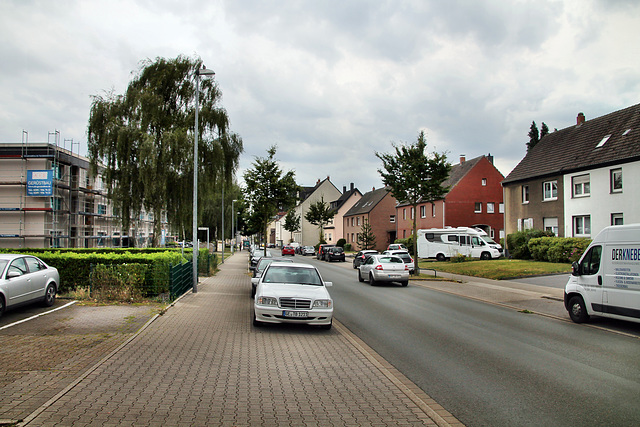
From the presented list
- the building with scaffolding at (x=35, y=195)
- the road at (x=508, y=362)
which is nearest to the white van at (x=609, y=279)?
the road at (x=508, y=362)

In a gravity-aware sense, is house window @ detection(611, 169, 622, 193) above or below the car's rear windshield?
above

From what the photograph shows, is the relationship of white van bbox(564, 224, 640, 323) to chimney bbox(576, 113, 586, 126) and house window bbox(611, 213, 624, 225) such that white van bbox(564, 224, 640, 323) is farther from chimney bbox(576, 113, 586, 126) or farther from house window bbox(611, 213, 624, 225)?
chimney bbox(576, 113, 586, 126)

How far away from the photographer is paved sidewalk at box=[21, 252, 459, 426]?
471 cm

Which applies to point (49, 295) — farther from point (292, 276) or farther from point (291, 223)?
point (291, 223)

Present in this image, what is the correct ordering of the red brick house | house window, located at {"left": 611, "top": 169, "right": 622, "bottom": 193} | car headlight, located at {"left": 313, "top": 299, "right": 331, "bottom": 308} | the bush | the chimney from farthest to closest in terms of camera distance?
the red brick house
the chimney
the bush
house window, located at {"left": 611, "top": 169, "right": 622, "bottom": 193}
car headlight, located at {"left": 313, "top": 299, "right": 331, "bottom": 308}

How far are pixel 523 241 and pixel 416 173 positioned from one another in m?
10.5

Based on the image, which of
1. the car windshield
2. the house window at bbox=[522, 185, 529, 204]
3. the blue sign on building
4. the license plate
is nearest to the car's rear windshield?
→ the car windshield

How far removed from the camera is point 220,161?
2562 centimetres

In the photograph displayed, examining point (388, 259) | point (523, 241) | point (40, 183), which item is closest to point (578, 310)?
point (388, 259)

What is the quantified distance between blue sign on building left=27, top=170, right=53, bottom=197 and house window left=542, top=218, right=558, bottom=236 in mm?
33087

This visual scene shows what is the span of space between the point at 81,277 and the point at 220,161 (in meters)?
12.6

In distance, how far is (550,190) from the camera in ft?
105

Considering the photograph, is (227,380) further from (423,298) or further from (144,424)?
(423,298)

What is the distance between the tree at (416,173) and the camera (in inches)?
1027
